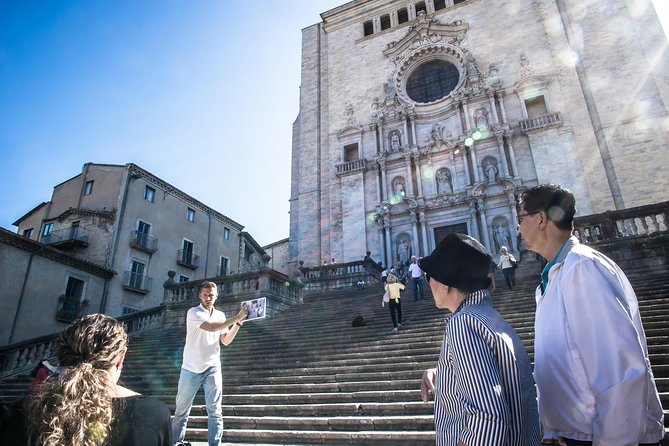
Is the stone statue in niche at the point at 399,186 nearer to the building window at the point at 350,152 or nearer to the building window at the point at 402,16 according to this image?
the building window at the point at 350,152

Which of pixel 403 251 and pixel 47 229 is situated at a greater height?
pixel 47 229

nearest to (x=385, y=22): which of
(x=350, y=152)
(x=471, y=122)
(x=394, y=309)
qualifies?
(x=350, y=152)

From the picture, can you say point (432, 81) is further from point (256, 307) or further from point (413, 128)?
point (256, 307)

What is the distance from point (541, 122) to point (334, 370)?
17.0 meters

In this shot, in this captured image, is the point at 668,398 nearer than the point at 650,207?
Yes

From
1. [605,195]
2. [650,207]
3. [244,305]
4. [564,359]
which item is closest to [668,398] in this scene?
[564,359]

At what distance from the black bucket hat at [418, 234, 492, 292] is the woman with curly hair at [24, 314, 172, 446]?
1277mm

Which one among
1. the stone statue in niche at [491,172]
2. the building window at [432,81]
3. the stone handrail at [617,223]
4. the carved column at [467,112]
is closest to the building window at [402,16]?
the building window at [432,81]

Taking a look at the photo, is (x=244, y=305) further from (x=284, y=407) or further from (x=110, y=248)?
(x=110, y=248)

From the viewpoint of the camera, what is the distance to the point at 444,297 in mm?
1749

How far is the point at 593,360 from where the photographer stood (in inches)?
60.9

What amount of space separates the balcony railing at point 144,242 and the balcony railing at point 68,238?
2422 millimetres

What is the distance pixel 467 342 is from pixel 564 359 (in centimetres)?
57

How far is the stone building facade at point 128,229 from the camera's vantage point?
20609 millimetres
